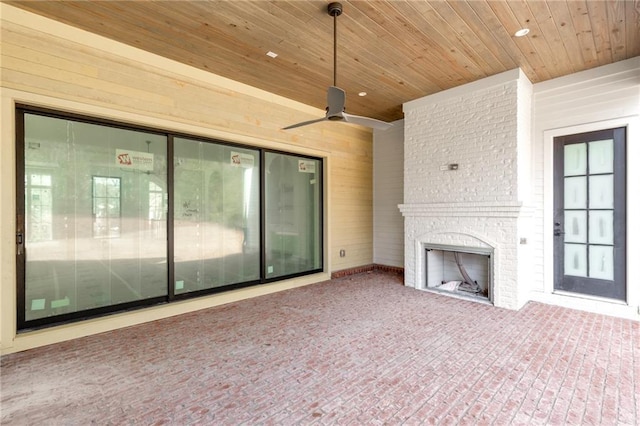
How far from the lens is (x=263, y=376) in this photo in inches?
99.1

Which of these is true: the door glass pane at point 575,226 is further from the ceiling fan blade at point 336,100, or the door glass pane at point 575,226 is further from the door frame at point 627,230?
the ceiling fan blade at point 336,100

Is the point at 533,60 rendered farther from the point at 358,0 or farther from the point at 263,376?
the point at 263,376

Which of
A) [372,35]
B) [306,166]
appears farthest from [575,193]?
[306,166]

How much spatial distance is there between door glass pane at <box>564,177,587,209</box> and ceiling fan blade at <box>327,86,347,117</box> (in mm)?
3767

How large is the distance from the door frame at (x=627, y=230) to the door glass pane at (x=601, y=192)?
20 cm

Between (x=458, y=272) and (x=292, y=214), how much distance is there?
10.2 ft

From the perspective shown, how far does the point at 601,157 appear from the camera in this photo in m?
4.16

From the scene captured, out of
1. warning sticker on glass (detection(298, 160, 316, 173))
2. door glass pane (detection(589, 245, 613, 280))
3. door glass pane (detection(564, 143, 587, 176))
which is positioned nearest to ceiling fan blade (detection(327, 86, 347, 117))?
warning sticker on glass (detection(298, 160, 316, 173))

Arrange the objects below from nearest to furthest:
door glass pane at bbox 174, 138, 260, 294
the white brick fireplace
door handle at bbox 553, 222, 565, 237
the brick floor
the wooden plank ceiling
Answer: the brick floor, the wooden plank ceiling, door glass pane at bbox 174, 138, 260, 294, the white brick fireplace, door handle at bbox 553, 222, 565, 237

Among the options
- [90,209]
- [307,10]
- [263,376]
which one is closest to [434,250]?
[263,376]

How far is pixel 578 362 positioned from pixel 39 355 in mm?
Answer: 5014

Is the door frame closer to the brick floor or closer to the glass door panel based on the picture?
the glass door panel

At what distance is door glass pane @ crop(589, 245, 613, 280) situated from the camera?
411cm

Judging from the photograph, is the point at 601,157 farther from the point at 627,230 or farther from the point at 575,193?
the point at 627,230
